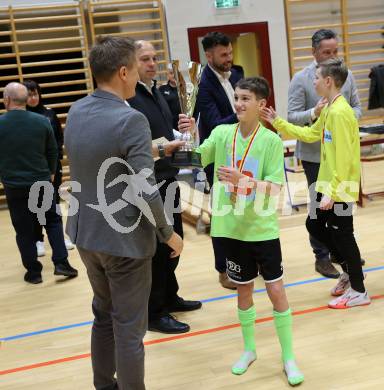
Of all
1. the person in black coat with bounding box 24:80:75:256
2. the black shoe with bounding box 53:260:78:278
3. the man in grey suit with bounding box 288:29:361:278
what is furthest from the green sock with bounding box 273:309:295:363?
the person in black coat with bounding box 24:80:75:256

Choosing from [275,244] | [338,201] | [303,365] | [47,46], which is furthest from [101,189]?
[47,46]

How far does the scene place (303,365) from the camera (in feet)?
8.55

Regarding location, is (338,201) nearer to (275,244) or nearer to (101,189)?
(275,244)

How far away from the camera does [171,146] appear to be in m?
2.71

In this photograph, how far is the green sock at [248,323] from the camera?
255 cm

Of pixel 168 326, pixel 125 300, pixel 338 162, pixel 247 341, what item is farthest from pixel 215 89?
pixel 125 300

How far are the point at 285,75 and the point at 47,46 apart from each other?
401 cm

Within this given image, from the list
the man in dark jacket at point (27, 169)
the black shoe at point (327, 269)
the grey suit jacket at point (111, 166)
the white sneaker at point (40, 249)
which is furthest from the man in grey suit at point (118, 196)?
the white sneaker at point (40, 249)

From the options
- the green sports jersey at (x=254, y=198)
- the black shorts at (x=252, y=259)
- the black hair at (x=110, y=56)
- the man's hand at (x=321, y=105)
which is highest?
the black hair at (x=110, y=56)

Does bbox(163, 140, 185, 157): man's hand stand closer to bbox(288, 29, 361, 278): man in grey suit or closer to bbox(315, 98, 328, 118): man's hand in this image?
bbox(315, 98, 328, 118): man's hand

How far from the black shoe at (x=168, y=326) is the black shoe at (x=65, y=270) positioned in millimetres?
1436

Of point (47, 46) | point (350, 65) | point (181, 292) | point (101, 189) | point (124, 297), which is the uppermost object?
point (47, 46)

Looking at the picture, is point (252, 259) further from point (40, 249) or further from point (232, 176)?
point (40, 249)

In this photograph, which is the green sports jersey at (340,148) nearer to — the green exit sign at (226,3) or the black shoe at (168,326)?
the black shoe at (168,326)
